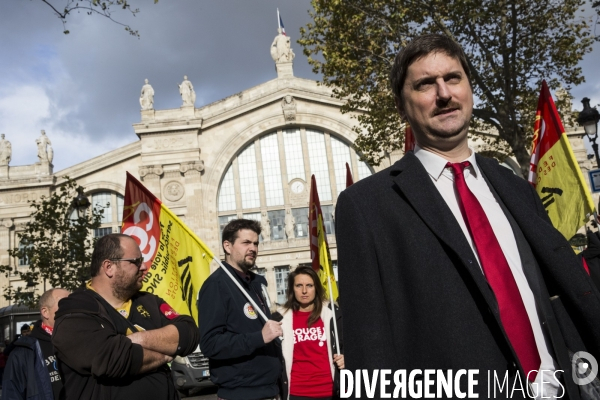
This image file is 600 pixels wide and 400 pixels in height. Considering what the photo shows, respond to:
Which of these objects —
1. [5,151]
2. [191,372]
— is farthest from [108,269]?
[5,151]

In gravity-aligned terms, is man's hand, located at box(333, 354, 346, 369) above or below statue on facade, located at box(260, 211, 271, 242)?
below

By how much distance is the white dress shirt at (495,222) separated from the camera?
1.71 m

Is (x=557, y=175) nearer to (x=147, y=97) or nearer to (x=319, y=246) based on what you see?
(x=319, y=246)

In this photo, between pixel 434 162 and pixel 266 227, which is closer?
pixel 434 162

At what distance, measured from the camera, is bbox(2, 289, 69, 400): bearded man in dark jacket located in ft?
17.7

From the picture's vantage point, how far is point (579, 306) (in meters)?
1.73

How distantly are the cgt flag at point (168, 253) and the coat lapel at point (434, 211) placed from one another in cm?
420

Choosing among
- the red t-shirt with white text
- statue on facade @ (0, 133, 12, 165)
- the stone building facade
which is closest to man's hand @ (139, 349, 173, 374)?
the red t-shirt with white text

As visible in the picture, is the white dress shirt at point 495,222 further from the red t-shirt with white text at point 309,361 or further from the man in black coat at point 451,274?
the red t-shirt with white text at point 309,361

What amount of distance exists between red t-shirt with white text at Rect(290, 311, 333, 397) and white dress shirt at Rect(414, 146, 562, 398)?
3.75 meters

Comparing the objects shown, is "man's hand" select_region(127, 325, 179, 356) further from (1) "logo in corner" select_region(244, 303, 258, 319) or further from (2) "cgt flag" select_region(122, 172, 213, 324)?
(2) "cgt flag" select_region(122, 172, 213, 324)

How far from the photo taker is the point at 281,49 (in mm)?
39312

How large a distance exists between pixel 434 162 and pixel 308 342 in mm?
3897

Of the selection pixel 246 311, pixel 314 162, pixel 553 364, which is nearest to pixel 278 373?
pixel 246 311
